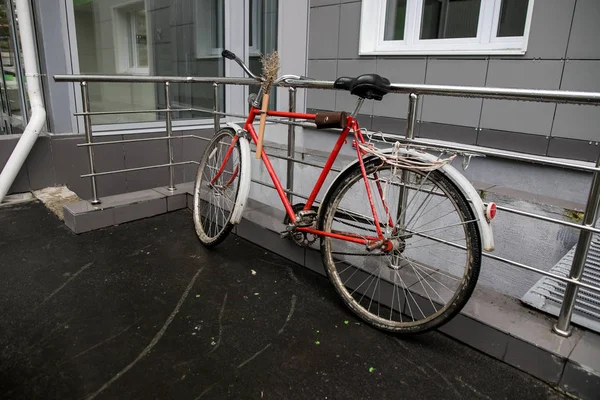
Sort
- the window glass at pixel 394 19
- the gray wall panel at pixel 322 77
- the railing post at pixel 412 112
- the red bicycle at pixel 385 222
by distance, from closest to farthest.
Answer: the red bicycle at pixel 385 222
the railing post at pixel 412 112
the window glass at pixel 394 19
the gray wall panel at pixel 322 77

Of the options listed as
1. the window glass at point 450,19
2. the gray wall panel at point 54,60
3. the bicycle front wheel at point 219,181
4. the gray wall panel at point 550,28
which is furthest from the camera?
the window glass at point 450,19

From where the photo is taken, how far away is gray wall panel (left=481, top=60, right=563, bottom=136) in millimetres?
3809

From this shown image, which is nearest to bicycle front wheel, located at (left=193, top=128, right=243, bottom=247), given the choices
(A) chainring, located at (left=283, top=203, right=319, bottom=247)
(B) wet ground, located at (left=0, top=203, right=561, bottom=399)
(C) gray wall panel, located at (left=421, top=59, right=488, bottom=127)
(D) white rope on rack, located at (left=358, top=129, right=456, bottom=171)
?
(B) wet ground, located at (left=0, top=203, right=561, bottom=399)

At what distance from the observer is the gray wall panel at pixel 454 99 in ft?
13.9

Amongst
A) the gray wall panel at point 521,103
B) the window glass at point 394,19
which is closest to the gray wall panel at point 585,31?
the gray wall panel at point 521,103

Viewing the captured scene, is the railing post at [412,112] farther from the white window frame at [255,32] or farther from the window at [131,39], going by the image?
the white window frame at [255,32]

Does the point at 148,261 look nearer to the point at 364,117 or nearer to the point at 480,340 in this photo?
the point at 480,340

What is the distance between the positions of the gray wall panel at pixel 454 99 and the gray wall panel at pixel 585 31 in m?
0.75

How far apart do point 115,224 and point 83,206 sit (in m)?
0.26

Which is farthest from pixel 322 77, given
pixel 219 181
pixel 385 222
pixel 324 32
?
pixel 385 222

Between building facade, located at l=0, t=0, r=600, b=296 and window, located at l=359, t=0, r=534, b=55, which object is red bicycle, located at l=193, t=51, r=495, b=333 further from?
window, located at l=359, t=0, r=534, b=55

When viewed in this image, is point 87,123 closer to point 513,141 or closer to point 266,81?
point 266,81

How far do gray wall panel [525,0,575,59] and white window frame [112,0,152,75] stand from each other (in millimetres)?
3899

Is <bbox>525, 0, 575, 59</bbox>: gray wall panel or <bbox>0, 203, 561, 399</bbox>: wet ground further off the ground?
<bbox>525, 0, 575, 59</bbox>: gray wall panel
